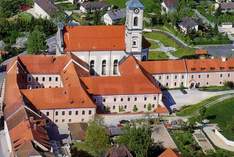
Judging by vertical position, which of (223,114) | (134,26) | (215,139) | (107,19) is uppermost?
(134,26)

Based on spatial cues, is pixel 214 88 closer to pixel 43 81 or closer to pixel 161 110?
pixel 161 110

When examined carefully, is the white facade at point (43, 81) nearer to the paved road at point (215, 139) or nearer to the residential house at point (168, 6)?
the paved road at point (215, 139)

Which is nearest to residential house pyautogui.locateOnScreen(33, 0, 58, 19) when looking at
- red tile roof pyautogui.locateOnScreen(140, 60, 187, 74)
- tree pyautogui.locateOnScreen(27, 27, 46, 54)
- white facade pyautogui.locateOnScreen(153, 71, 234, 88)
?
tree pyautogui.locateOnScreen(27, 27, 46, 54)

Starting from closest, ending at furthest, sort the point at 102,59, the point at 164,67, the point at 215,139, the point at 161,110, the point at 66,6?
the point at 215,139, the point at 161,110, the point at 164,67, the point at 102,59, the point at 66,6

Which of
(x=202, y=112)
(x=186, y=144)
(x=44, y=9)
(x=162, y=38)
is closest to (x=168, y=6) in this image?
(x=162, y=38)

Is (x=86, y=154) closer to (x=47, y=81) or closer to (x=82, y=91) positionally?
(x=82, y=91)

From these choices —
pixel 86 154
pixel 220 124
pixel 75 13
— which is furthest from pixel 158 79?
pixel 75 13

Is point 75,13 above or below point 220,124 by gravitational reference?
above
